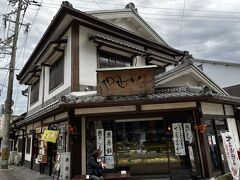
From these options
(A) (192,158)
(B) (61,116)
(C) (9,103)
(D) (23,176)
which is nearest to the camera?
(A) (192,158)

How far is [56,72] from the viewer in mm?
15852

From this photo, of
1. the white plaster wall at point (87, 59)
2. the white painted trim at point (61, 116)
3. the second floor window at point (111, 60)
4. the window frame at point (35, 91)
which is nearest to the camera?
the white painted trim at point (61, 116)

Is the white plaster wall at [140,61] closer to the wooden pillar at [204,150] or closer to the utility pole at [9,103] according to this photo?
the wooden pillar at [204,150]

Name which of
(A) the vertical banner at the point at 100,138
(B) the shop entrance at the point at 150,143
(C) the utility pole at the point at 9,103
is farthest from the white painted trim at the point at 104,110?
(C) the utility pole at the point at 9,103

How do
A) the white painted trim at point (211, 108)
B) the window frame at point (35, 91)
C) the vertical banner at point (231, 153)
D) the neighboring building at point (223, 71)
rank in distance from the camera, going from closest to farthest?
the vertical banner at point (231, 153) → the white painted trim at point (211, 108) → the window frame at point (35, 91) → the neighboring building at point (223, 71)

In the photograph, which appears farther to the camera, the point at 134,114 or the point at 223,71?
the point at 223,71

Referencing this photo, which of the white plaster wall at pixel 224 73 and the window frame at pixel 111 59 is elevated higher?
the white plaster wall at pixel 224 73

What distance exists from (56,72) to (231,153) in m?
11.6

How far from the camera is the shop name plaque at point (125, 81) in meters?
11.5

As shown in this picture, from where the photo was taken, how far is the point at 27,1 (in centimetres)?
2245

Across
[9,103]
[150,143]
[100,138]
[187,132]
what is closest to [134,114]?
[150,143]

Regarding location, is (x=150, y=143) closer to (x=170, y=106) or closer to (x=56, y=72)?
(x=170, y=106)

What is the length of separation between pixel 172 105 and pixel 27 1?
61.1 feet

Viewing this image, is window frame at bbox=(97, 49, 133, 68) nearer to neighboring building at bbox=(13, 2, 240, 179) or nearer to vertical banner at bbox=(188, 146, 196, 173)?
neighboring building at bbox=(13, 2, 240, 179)
